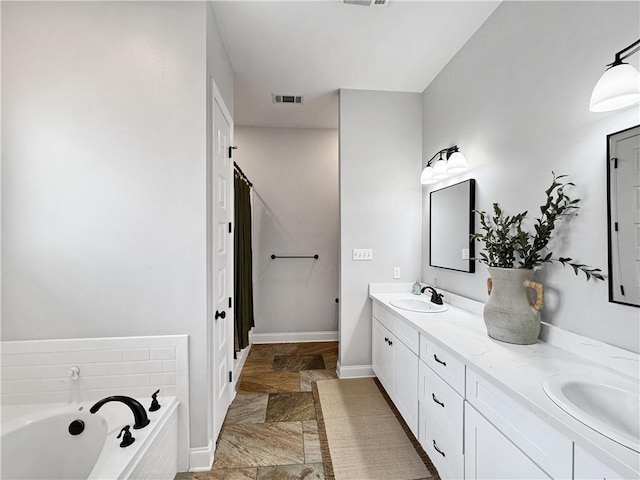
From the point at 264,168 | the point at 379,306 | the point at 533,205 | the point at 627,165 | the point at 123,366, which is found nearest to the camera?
the point at 627,165

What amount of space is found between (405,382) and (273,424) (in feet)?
3.24

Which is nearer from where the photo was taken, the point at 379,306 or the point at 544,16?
the point at 544,16

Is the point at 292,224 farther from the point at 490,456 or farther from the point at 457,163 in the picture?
the point at 490,456

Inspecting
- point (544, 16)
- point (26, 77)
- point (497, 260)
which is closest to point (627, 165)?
point (497, 260)

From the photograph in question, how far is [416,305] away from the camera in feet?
7.63

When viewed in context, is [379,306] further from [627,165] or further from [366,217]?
[627,165]

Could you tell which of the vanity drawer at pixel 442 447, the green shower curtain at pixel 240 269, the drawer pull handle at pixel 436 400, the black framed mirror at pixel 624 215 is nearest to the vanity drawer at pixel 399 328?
the drawer pull handle at pixel 436 400

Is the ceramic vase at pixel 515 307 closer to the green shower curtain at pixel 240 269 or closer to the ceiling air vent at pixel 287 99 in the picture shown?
the green shower curtain at pixel 240 269

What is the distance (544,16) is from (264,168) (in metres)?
2.91

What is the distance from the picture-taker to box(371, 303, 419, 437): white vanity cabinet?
1845 mm

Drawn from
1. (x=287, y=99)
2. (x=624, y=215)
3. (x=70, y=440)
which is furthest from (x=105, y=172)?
(x=624, y=215)

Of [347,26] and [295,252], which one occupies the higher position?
[347,26]

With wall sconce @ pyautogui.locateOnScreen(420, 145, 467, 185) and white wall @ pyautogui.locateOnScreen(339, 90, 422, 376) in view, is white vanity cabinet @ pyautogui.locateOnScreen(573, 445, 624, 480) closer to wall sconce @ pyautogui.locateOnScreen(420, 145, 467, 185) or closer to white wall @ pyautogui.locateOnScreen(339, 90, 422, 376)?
wall sconce @ pyautogui.locateOnScreen(420, 145, 467, 185)

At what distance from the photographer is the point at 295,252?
3.74m
